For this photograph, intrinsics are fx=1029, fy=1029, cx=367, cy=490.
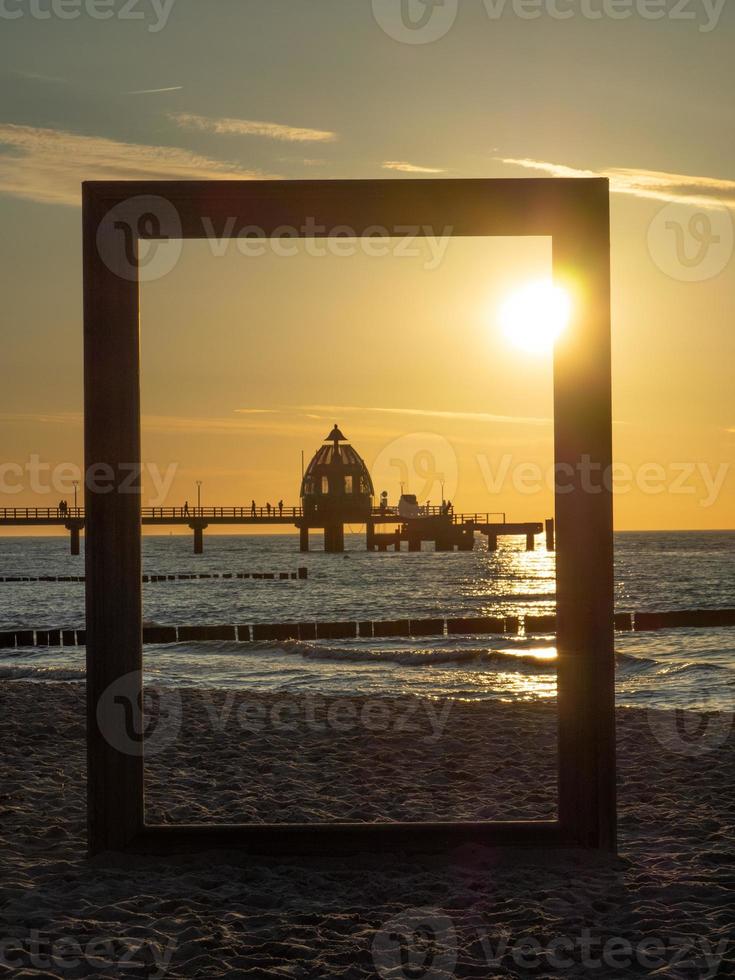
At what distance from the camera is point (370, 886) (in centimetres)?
479

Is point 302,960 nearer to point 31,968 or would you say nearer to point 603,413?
point 31,968

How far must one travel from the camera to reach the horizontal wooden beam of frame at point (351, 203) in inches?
194

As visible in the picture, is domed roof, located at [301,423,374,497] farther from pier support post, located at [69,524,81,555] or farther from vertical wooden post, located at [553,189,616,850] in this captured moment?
vertical wooden post, located at [553,189,616,850]

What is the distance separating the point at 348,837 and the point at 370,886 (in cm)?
43

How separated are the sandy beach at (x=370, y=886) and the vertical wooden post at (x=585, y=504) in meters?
0.60

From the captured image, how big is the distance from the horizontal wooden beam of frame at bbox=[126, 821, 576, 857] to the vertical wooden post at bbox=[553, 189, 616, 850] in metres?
0.35
